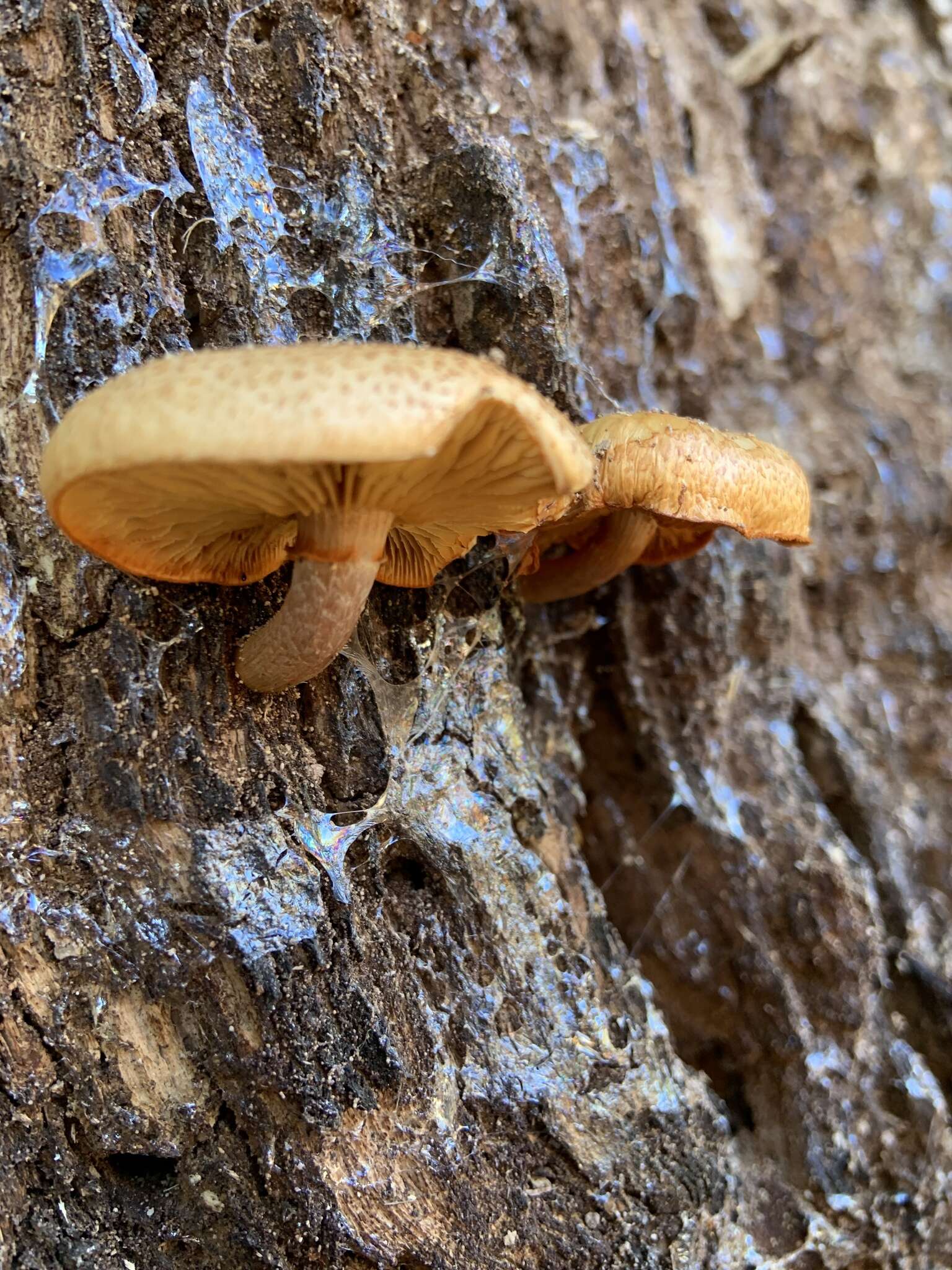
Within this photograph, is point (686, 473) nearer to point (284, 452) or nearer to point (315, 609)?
point (315, 609)

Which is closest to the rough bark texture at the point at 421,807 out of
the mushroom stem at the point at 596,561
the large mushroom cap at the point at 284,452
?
the mushroom stem at the point at 596,561

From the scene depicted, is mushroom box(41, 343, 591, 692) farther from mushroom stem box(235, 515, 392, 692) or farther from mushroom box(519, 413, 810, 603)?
mushroom box(519, 413, 810, 603)

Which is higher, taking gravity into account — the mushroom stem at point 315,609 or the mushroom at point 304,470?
the mushroom at point 304,470

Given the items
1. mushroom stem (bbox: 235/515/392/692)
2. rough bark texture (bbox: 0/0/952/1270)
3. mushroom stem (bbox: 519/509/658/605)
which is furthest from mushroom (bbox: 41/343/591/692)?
mushroom stem (bbox: 519/509/658/605)

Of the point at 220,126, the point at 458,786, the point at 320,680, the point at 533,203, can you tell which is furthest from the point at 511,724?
the point at 220,126

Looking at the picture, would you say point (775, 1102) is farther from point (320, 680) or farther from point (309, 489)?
point (309, 489)

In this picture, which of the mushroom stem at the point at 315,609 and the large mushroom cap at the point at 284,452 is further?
the mushroom stem at the point at 315,609

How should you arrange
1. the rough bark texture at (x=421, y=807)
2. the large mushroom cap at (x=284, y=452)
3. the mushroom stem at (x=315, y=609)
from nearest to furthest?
the large mushroom cap at (x=284, y=452), the mushroom stem at (x=315, y=609), the rough bark texture at (x=421, y=807)

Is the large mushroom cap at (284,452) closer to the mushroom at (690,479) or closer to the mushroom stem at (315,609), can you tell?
the mushroom stem at (315,609)
